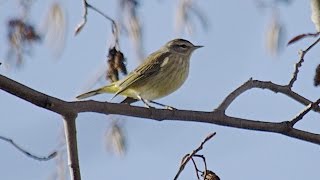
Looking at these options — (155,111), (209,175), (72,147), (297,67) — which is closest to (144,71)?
(297,67)

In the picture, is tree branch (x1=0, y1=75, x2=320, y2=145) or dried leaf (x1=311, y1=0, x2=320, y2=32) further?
dried leaf (x1=311, y1=0, x2=320, y2=32)

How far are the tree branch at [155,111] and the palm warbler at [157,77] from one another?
7.40 ft

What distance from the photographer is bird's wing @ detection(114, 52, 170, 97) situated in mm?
5084

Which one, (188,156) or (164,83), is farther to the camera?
(164,83)

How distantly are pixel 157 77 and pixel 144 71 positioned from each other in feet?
0.41

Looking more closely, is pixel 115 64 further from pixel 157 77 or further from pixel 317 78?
pixel 157 77

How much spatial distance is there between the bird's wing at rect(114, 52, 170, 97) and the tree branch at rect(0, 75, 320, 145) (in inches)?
92.8

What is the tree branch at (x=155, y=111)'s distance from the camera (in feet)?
6.59

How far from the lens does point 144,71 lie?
17.7 feet

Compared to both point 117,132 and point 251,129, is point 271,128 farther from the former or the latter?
point 117,132

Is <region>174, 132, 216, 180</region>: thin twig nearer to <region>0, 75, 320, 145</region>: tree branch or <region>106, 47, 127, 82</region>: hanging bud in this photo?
<region>0, 75, 320, 145</region>: tree branch

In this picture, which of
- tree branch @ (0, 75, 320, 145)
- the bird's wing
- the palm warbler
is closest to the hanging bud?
tree branch @ (0, 75, 320, 145)

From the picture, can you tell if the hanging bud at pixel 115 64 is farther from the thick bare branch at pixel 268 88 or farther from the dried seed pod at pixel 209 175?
the dried seed pod at pixel 209 175

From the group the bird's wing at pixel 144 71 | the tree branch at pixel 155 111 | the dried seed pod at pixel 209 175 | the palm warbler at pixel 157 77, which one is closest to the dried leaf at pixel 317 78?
the tree branch at pixel 155 111
